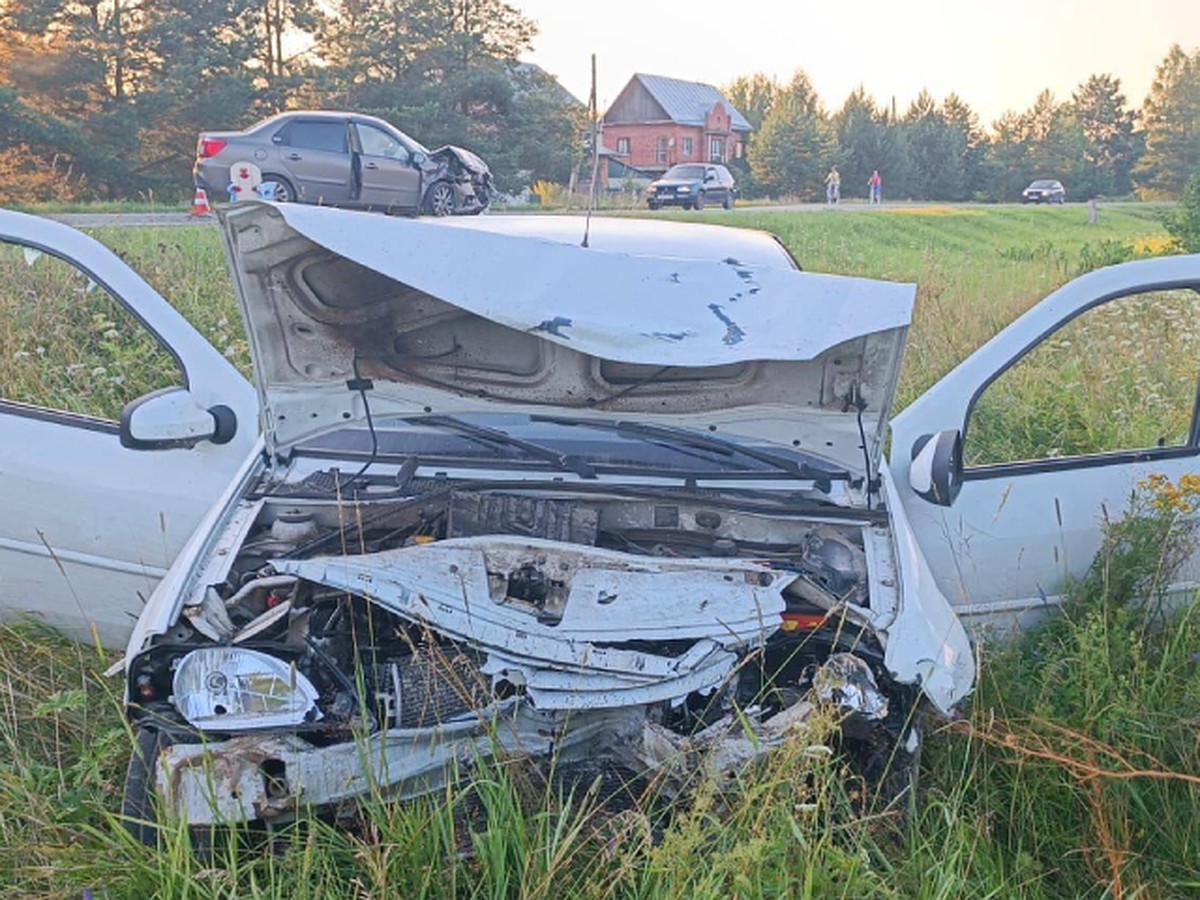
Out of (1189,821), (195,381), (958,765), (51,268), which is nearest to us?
(1189,821)

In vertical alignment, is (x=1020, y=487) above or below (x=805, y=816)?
above

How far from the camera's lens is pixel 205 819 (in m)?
2.55

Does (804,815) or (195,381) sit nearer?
(804,815)

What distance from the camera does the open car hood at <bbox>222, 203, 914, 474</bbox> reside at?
10.2ft

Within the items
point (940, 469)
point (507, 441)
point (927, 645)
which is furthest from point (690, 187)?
point (927, 645)

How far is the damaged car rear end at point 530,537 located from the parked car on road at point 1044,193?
49.2 meters

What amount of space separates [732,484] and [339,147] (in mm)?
13083

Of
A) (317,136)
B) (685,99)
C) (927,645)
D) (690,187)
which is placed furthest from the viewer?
(685,99)

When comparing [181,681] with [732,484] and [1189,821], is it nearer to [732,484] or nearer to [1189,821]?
[732,484]

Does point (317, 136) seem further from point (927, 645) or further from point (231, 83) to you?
point (927, 645)

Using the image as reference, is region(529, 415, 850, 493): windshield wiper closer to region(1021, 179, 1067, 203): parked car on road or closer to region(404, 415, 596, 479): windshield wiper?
region(404, 415, 596, 479): windshield wiper

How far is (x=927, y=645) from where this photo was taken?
2.75 meters

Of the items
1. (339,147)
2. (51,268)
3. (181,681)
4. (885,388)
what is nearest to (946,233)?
(339,147)

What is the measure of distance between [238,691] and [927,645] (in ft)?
5.44
